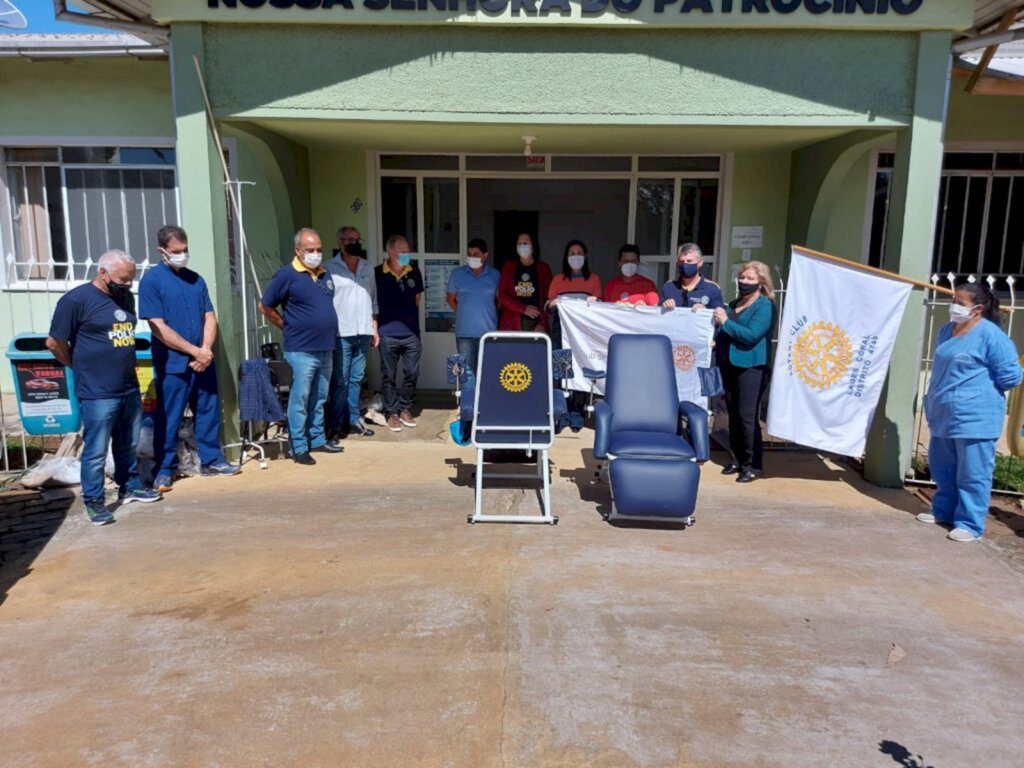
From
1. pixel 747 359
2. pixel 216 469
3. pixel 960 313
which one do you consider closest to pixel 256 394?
pixel 216 469

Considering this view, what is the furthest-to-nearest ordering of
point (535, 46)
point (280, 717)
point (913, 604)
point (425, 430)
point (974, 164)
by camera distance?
point (974, 164) < point (425, 430) < point (535, 46) < point (913, 604) < point (280, 717)

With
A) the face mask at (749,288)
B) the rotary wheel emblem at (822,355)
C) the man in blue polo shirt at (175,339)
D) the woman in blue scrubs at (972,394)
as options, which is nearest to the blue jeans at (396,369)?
the man in blue polo shirt at (175,339)

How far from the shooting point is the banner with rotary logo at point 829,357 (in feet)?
19.2

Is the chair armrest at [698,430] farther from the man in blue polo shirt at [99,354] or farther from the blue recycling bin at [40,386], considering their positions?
the blue recycling bin at [40,386]

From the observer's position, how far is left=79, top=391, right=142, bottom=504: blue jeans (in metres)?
5.00

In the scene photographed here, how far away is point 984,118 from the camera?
8188 mm

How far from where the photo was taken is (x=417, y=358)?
779cm

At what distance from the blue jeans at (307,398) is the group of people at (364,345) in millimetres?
13

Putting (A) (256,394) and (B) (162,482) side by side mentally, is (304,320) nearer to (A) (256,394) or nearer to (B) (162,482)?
(A) (256,394)

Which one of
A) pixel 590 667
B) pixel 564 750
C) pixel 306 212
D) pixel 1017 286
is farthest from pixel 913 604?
pixel 306 212

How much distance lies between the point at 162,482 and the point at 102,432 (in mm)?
881

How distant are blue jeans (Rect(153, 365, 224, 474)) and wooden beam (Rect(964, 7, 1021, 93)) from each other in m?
6.91

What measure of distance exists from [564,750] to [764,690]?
3.30 ft

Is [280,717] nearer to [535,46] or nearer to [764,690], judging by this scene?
[764,690]
